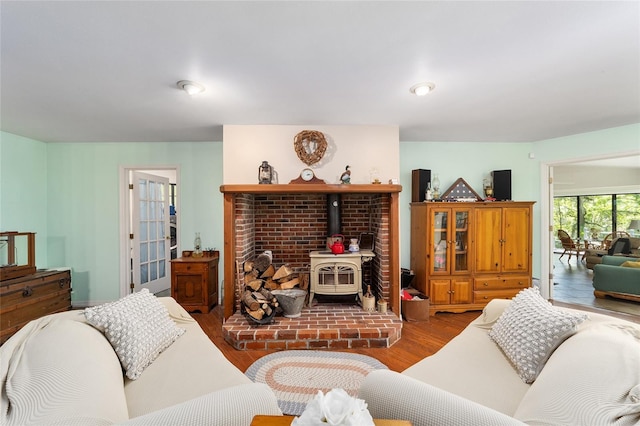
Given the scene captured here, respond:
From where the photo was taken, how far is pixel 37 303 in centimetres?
302

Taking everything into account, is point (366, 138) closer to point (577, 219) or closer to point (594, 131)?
point (594, 131)

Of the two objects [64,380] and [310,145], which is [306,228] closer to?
[310,145]

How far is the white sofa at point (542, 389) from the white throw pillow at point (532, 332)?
0.12 feet

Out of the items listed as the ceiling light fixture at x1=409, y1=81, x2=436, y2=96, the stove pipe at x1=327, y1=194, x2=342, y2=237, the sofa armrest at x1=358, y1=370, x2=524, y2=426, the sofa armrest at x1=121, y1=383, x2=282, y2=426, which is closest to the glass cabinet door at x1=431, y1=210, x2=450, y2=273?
the stove pipe at x1=327, y1=194, x2=342, y2=237

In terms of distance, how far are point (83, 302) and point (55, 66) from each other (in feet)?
11.1

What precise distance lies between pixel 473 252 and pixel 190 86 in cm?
359

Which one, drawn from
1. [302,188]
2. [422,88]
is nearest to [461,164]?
[422,88]

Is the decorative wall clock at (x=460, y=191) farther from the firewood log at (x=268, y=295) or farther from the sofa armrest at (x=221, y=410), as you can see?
the sofa armrest at (x=221, y=410)

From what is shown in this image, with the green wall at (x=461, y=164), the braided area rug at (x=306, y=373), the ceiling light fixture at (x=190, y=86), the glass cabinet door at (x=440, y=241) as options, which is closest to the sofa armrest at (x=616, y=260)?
the green wall at (x=461, y=164)

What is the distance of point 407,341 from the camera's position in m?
2.79

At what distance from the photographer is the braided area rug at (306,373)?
1.99 m

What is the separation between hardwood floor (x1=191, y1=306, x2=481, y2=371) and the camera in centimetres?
246

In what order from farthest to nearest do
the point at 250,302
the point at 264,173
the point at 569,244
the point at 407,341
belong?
1. the point at 569,244
2. the point at 264,173
3. the point at 250,302
4. the point at 407,341

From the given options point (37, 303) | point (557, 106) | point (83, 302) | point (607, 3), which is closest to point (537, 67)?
point (607, 3)
